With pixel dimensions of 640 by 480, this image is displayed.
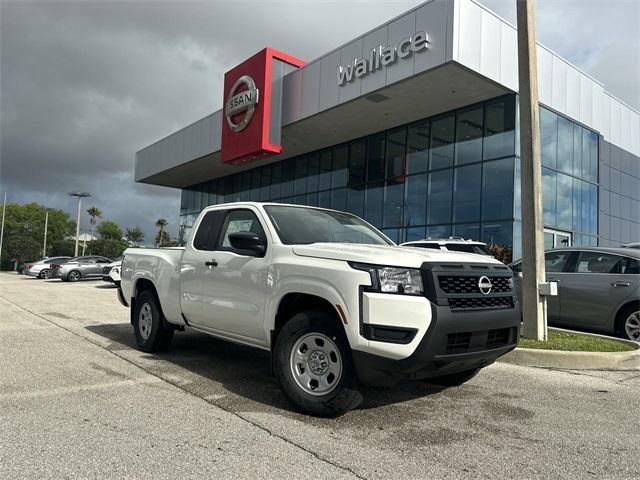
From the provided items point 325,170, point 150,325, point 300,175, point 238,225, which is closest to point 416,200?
point 325,170

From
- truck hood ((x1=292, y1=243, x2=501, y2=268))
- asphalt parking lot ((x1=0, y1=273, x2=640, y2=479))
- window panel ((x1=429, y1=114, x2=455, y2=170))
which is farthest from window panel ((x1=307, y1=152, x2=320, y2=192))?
truck hood ((x1=292, y1=243, x2=501, y2=268))

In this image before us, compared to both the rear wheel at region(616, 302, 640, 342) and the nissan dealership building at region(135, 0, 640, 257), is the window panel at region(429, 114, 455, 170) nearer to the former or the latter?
the nissan dealership building at region(135, 0, 640, 257)

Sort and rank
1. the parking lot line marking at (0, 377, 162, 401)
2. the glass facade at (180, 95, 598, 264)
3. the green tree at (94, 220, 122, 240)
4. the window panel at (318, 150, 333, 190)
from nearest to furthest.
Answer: the parking lot line marking at (0, 377, 162, 401)
the glass facade at (180, 95, 598, 264)
the window panel at (318, 150, 333, 190)
the green tree at (94, 220, 122, 240)

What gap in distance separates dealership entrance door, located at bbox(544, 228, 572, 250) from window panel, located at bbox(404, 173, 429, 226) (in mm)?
4507

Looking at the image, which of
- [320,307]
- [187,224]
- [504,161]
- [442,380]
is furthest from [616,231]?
[187,224]

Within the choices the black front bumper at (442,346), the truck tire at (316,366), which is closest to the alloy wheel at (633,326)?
the black front bumper at (442,346)

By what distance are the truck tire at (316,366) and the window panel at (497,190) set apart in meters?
14.8

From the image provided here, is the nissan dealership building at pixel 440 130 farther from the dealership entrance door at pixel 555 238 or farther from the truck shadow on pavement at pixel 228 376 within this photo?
the truck shadow on pavement at pixel 228 376

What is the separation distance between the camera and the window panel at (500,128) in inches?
709

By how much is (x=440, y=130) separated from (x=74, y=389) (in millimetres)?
17934

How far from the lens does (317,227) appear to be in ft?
17.7

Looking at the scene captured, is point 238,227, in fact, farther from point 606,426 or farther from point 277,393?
point 606,426

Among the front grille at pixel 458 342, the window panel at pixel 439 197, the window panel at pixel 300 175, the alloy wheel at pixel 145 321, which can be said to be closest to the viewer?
the front grille at pixel 458 342

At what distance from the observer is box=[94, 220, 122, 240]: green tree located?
362 feet
